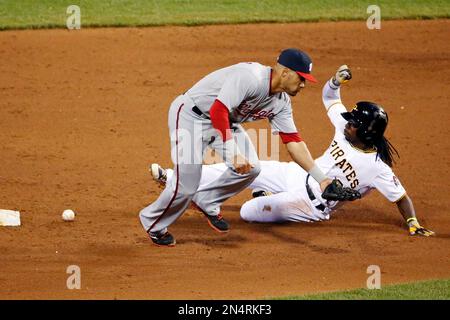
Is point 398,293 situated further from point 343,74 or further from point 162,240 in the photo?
point 343,74

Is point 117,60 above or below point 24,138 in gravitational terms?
Result: above

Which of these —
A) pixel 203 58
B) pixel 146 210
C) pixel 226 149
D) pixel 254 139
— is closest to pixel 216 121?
pixel 226 149

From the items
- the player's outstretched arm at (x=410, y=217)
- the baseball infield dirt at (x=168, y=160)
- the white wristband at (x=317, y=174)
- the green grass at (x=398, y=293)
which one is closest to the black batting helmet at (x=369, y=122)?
the player's outstretched arm at (x=410, y=217)

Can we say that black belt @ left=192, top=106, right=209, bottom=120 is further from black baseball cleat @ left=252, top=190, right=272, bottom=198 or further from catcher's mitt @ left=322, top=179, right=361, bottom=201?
black baseball cleat @ left=252, top=190, right=272, bottom=198

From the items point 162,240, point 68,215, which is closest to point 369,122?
point 162,240
